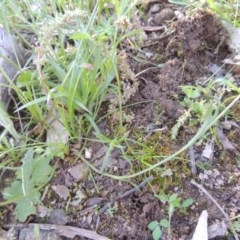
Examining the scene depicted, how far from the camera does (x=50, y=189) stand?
118 centimetres

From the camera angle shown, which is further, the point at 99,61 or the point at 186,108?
the point at 186,108

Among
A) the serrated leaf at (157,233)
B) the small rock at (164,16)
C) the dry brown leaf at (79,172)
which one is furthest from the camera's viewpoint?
the small rock at (164,16)

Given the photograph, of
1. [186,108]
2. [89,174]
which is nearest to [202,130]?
[186,108]

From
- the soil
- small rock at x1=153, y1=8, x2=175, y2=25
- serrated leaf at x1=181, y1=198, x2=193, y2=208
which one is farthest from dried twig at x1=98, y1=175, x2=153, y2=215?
small rock at x1=153, y1=8, x2=175, y2=25

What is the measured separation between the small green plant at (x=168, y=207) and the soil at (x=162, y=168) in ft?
0.04

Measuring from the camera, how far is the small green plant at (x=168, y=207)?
1.09m

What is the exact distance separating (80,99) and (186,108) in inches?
11.8

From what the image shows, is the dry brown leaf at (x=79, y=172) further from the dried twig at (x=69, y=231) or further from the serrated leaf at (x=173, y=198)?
the serrated leaf at (x=173, y=198)

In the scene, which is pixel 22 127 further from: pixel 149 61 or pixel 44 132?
pixel 149 61

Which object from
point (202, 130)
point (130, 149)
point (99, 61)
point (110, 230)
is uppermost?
point (99, 61)

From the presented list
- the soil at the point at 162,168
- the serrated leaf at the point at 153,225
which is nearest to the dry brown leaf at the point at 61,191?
the soil at the point at 162,168

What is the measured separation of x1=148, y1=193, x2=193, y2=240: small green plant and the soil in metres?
0.01

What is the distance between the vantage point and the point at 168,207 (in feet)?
3.67

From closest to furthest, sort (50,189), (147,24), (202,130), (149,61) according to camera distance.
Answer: (202,130)
(50,189)
(149,61)
(147,24)
